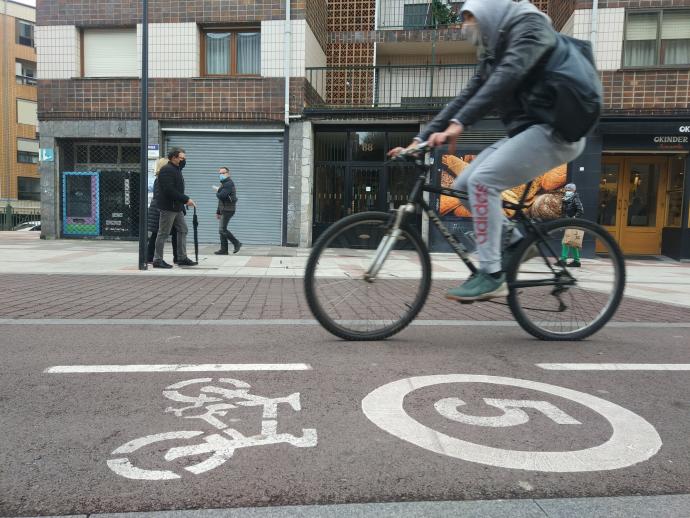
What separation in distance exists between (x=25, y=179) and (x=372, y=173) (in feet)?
134

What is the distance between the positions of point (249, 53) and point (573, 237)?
43.4 ft

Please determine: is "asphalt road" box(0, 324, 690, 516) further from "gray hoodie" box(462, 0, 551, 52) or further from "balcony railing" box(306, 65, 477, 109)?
"balcony railing" box(306, 65, 477, 109)

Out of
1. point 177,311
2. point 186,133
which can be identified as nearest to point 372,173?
point 186,133

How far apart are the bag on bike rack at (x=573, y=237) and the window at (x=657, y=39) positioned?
1227 centimetres

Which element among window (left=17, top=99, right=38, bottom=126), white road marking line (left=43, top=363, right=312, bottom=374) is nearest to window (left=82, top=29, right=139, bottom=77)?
white road marking line (left=43, top=363, right=312, bottom=374)

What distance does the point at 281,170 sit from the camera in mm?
15039

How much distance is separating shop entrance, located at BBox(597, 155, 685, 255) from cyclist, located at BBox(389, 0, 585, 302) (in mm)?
13467

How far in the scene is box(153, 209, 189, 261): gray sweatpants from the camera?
8.47m

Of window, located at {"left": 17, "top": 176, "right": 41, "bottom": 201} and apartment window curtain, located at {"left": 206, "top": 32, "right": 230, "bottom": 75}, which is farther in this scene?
window, located at {"left": 17, "top": 176, "right": 41, "bottom": 201}

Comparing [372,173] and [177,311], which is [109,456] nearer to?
[177,311]

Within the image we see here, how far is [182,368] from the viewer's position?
2932mm

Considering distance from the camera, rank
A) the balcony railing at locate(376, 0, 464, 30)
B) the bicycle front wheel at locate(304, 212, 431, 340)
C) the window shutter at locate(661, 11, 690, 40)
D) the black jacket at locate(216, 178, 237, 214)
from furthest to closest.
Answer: the balcony railing at locate(376, 0, 464, 30) < the window shutter at locate(661, 11, 690, 40) < the black jacket at locate(216, 178, 237, 214) < the bicycle front wheel at locate(304, 212, 431, 340)

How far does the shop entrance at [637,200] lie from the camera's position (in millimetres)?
14922

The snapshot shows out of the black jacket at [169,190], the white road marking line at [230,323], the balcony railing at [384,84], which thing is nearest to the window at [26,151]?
the balcony railing at [384,84]
